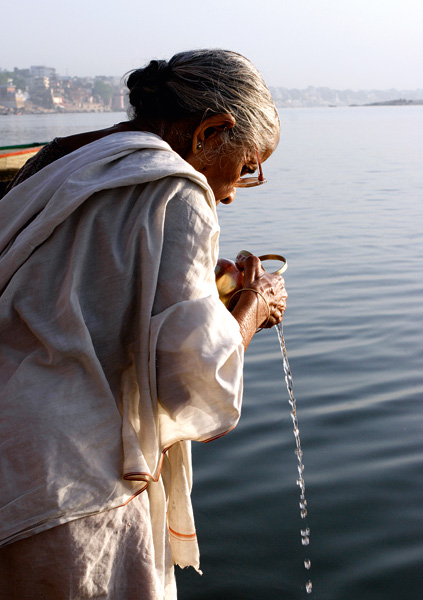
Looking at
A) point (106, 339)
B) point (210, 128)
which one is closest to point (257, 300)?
point (210, 128)

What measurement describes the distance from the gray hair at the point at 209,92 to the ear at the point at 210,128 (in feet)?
0.05

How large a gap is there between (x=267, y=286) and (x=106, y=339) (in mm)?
719

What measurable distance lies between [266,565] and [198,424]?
2.08 meters

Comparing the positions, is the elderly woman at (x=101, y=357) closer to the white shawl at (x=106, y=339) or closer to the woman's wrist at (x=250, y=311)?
the white shawl at (x=106, y=339)

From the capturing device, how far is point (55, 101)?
11825cm

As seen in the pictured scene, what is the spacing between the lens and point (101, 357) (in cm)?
156

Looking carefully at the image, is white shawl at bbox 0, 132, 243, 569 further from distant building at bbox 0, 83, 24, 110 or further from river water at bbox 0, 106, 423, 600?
distant building at bbox 0, 83, 24, 110

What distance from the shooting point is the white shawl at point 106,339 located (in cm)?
150

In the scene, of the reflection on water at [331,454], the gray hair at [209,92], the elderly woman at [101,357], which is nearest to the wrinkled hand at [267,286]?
the gray hair at [209,92]

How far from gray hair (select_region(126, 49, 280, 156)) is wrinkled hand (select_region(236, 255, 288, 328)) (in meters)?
0.38

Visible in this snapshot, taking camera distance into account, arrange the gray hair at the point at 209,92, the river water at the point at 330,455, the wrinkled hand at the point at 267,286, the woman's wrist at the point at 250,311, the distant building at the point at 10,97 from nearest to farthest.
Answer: the gray hair at the point at 209,92
the woman's wrist at the point at 250,311
the wrinkled hand at the point at 267,286
the river water at the point at 330,455
the distant building at the point at 10,97

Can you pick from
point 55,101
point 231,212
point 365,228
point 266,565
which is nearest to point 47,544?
point 266,565

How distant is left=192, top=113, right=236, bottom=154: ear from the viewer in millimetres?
1888

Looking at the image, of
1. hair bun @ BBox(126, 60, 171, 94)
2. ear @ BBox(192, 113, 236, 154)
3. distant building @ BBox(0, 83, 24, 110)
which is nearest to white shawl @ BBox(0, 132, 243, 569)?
ear @ BBox(192, 113, 236, 154)
